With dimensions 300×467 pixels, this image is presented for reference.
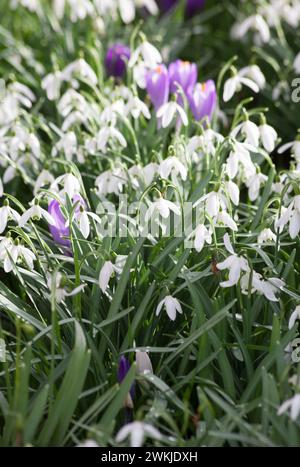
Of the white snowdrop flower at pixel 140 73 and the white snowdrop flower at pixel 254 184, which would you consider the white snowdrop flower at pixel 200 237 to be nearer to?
the white snowdrop flower at pixel 254 184

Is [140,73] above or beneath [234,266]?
above

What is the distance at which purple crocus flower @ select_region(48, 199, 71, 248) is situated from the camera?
2.47 metres

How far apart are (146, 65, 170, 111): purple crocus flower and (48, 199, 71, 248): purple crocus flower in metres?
0.82

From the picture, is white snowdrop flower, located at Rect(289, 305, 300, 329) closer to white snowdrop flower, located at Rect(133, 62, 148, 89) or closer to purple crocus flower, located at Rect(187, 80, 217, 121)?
purple crocus flower, located at Rect(187, 80, 217, 121)

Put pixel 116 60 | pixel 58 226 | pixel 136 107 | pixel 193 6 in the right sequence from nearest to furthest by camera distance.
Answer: pixel 58 226 < pixel 136 107 < pixel 116 60 < pixel 193 6

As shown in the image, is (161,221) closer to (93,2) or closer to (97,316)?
(97,316)

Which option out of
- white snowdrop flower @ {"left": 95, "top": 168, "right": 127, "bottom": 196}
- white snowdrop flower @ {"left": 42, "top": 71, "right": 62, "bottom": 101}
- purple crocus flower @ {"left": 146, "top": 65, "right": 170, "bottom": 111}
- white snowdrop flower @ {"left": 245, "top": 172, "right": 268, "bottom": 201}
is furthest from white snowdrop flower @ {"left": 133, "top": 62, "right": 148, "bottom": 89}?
white snowdrop flower @ {"left": 245, "top": 172, "right": 268, "bottom": 201}

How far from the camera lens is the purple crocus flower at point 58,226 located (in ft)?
8.09

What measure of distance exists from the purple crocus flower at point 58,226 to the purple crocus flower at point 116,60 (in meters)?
1.35

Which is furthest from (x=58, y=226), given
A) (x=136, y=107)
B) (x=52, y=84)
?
(x=52, y=84)

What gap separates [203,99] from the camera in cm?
301

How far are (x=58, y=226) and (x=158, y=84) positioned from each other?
0.87 metres

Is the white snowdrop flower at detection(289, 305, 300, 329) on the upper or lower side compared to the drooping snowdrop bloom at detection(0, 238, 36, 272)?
lower

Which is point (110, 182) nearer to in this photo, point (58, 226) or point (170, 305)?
point (58, 226)
